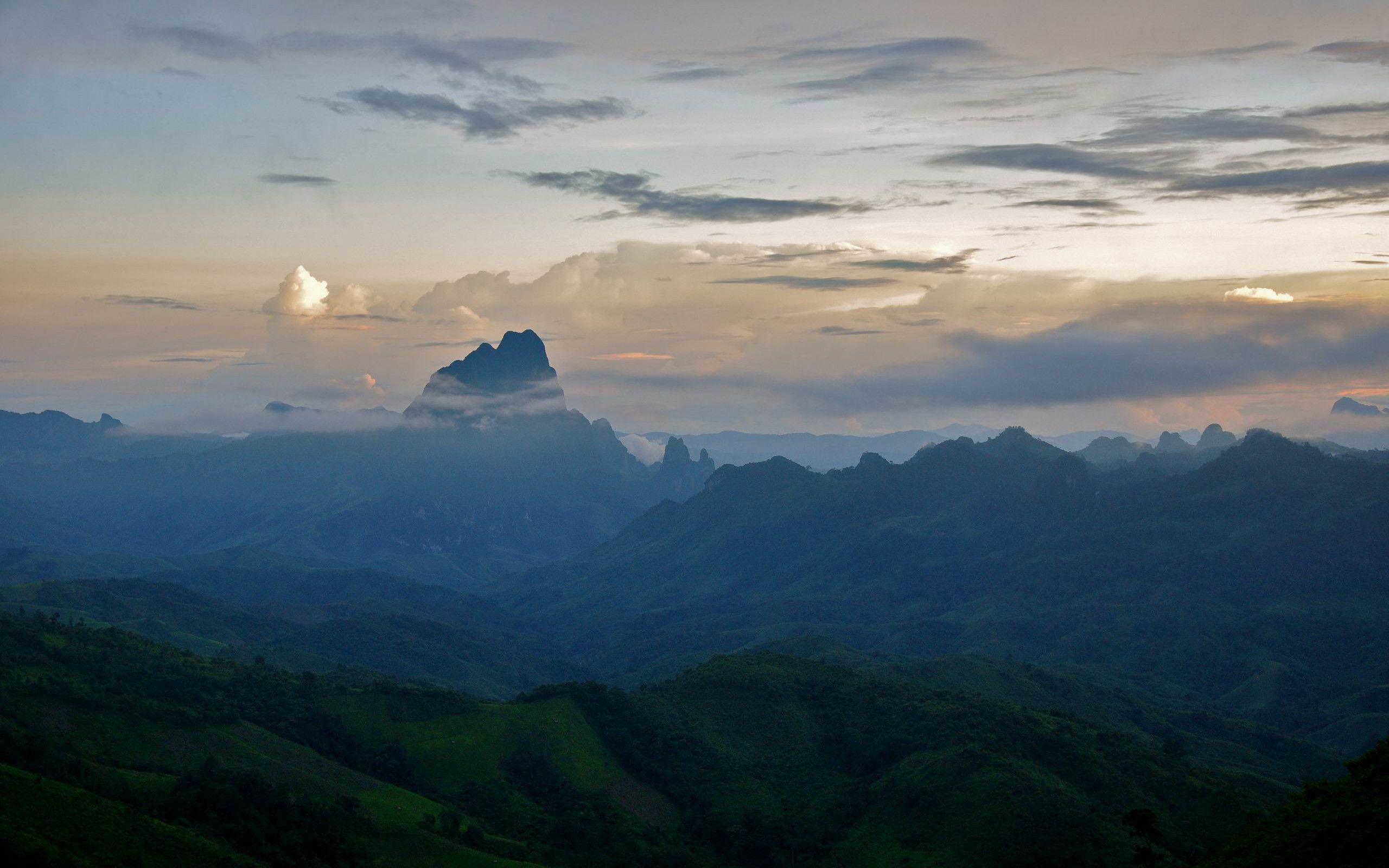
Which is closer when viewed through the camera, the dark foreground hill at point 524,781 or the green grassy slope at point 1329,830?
Result: the green grassy slope at point 1329,830

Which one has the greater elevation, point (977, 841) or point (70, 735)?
point (70, 735)

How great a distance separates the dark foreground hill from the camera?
12581 centimetres

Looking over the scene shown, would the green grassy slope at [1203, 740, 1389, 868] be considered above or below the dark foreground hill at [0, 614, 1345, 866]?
above

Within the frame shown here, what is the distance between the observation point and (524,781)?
17562cm

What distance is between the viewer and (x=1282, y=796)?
7042 inches

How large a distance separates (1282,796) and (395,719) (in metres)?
146

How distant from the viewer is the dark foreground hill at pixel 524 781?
413ft

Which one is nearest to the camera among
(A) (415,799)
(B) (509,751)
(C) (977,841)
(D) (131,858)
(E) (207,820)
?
(D) (131,858)

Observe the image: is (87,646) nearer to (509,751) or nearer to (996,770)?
(509,751)

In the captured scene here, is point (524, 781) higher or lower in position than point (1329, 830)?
lower

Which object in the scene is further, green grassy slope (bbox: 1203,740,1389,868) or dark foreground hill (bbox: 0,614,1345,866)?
dark foreground hill (bbox: 0,614,1345,866)

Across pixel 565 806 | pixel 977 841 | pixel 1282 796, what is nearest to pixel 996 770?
pixel 977 841

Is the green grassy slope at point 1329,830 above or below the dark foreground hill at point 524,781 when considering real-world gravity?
above

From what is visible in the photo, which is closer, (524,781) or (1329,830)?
(1329,830)
